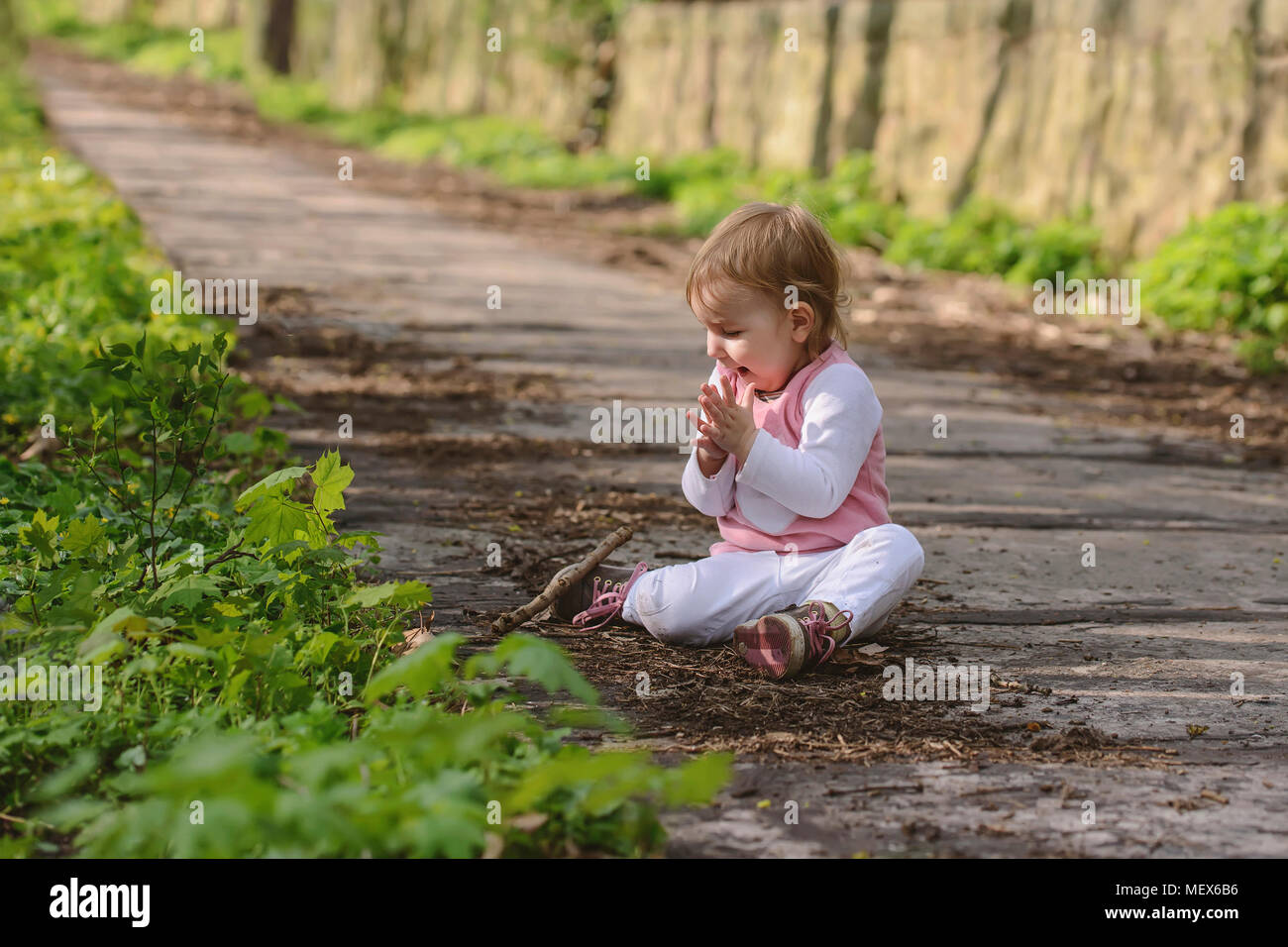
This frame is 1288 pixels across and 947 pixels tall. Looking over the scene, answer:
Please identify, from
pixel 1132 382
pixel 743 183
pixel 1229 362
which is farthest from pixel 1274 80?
pixel 743 183

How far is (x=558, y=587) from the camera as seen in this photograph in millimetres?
3525

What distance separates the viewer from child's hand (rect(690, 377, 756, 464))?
3.33m

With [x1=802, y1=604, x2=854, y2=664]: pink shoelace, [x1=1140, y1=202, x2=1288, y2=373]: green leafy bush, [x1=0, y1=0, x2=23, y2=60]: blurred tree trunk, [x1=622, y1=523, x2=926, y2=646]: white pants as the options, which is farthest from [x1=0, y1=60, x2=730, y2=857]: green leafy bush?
[x1=0, y1=0, x2=23, y2=60]: blurred tree trunk

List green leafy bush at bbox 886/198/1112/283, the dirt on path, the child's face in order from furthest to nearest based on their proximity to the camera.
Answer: green leafy bush at bbox 886/198/1112/283 < the child's face < the dirt on path

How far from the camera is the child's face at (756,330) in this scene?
3.47 metres

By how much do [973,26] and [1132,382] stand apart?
16.7 feet

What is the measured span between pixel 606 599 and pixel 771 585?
0.42m

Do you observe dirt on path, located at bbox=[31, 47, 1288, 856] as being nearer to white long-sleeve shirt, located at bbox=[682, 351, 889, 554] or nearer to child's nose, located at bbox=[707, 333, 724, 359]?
white long-sleeve shirt, located at bbox=[682, 351, 889, 554]

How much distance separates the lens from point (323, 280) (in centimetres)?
923

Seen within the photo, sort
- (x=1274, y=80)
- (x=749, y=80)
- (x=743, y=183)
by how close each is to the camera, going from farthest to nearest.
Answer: (x=749, y=80) < (x=743, y=183) < (x=1274, y=80)

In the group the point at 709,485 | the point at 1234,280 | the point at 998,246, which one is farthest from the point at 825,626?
the point at 998,246

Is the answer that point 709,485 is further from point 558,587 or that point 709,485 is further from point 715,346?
point 558,587

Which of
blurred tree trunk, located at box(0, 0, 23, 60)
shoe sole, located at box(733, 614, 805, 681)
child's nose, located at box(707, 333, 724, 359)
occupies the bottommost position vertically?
shoe sole, located at box(733, 614, 805, 681)
